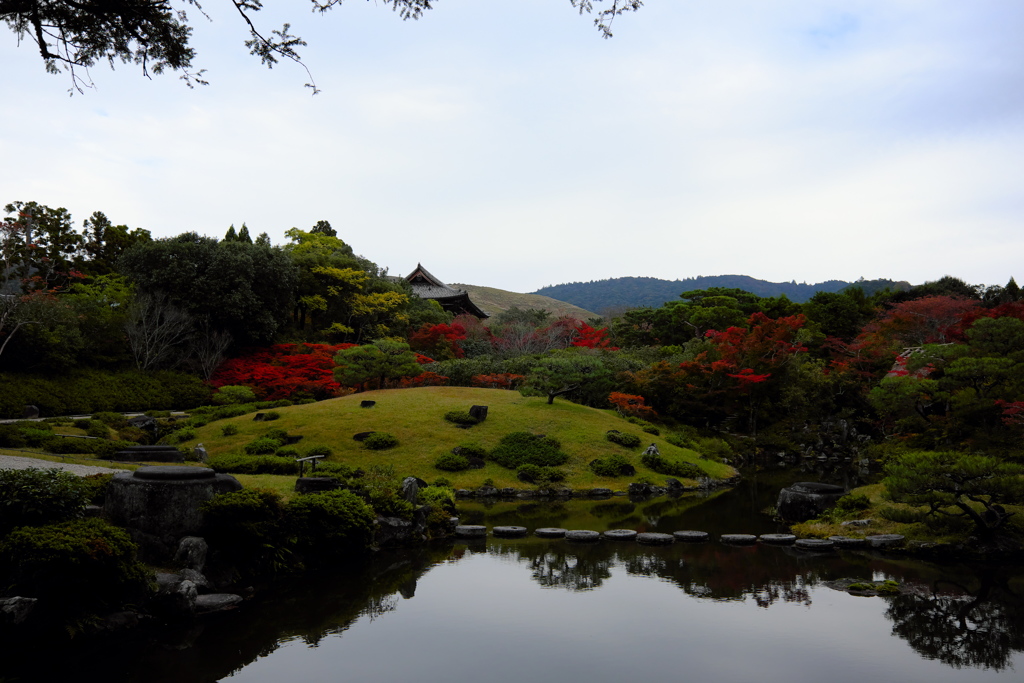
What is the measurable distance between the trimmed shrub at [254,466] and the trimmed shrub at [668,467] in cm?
1270

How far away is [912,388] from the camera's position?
20219 mm

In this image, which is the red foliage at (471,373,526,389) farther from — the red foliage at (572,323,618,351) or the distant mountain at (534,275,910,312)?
the distant mountain at (534,275,910,312)

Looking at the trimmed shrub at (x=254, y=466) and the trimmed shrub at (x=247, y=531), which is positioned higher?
the trimmed shrub at (x=254, y=466)

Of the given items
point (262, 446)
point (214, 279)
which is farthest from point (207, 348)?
point (262, 446)

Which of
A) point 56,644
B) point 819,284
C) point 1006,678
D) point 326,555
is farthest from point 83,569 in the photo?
point 819,284

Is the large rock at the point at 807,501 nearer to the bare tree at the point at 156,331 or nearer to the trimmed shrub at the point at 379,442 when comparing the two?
the trimmed shrub at the point at 379,442

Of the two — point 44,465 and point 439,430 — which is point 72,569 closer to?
point 44,465

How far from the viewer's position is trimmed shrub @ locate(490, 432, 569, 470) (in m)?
22.7

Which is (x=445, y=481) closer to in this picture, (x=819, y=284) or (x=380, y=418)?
(x=380, y=418)

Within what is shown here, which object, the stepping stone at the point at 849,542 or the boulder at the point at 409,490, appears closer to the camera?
the stepping stone at the point at 849,542

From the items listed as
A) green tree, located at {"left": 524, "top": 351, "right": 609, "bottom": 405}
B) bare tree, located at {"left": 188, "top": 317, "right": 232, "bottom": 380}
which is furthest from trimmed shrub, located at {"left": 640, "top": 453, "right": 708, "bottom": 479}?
bare tree, located at {"left": 188, "top": 317, "right": 232, "bottom": 380}

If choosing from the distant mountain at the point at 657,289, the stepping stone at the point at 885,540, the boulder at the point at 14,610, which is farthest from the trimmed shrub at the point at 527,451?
the distant mountain at the point at 657,289

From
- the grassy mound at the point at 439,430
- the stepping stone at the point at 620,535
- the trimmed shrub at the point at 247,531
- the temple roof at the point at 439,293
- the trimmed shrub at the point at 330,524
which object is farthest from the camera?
the temple roof at the point at 439,293

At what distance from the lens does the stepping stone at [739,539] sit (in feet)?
48.2
